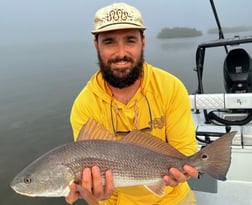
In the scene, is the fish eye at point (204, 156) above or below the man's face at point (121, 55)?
below

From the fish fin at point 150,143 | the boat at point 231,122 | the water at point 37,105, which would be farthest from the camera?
the water at point 37,105

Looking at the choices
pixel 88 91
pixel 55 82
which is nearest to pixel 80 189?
pixel 88 91

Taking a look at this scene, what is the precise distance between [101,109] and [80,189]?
2.63ft

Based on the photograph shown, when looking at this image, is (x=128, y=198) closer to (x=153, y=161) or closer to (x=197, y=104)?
(x=153, y=161)

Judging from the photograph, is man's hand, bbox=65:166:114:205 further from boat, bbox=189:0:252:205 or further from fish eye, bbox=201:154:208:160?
boat, bbox=189:0:252:205

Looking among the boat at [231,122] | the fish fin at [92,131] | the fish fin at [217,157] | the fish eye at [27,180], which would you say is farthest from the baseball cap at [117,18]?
the boat at [231,122]

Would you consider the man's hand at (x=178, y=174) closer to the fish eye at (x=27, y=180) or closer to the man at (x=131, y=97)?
the man at (x=131, y=97)

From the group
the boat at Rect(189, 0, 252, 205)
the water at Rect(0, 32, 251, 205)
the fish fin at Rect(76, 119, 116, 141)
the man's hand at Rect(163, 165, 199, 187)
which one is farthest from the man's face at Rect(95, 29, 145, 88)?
the water at Rect(0, 32, 251, 205)

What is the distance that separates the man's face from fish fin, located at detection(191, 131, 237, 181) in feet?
2.51

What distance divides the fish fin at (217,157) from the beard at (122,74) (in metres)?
0.74

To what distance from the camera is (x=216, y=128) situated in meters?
4.36

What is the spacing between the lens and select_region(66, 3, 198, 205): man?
2635mm

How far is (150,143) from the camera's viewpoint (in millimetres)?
2422

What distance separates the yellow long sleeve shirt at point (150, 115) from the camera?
2783 mm
